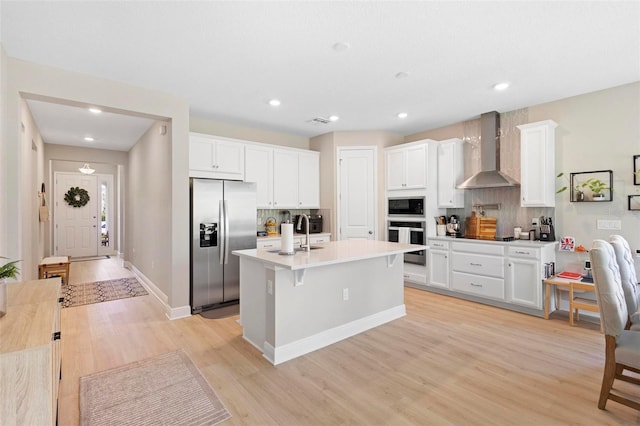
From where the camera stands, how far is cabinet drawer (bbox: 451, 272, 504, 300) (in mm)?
4113

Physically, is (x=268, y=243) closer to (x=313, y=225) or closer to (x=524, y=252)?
(x=313, y=225)

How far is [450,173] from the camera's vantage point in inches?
193

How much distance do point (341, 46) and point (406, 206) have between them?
305 centimetres

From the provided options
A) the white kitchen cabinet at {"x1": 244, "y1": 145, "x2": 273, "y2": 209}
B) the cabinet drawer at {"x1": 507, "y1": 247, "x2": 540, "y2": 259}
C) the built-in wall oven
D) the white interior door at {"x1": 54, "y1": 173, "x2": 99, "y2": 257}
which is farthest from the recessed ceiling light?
the white interior door at {"x1": 54, "y1": 173, "x2": 99, "y2": 257}

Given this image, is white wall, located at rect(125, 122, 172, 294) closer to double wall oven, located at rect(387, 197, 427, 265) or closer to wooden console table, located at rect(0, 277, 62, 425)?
wooden console table, located at rect(0, 277, 62, 425)

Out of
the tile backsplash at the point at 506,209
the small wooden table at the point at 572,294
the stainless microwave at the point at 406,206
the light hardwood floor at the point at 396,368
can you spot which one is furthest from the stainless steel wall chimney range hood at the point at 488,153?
the light hardwood floor at the point at 396,368

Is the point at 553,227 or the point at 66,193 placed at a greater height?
the point at 66,193

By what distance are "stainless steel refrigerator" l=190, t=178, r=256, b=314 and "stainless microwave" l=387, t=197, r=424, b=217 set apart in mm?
2298

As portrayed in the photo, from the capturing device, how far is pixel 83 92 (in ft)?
10.4

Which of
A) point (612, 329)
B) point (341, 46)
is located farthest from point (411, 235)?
point (341, 46)

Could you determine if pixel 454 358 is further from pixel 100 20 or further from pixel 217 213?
pixel 100 20

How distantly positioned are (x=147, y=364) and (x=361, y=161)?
13.7 feet

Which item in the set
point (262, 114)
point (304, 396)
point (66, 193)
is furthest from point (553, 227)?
point (66, 193)

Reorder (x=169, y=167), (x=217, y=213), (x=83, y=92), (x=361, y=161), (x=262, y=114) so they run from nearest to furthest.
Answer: (x=83, y=92), (x=169, y=167), (x=217, y=213), (x=262, y=114), (x=361, y=161)
